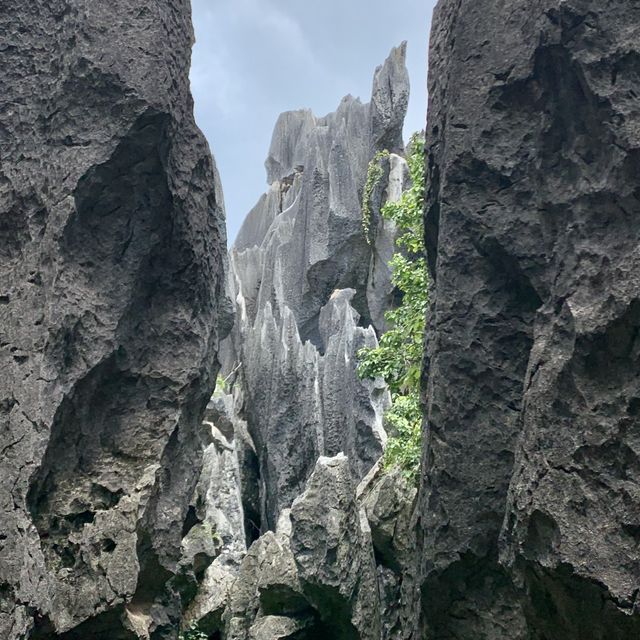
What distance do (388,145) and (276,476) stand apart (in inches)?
495

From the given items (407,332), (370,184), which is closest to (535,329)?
(407,332)

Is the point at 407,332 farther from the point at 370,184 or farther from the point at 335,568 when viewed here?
the point at 370,184

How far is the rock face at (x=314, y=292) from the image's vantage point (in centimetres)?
2130

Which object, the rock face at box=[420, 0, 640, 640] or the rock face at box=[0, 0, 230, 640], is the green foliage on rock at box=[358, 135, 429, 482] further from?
the rock face at box=[420, 0, 640, 640]

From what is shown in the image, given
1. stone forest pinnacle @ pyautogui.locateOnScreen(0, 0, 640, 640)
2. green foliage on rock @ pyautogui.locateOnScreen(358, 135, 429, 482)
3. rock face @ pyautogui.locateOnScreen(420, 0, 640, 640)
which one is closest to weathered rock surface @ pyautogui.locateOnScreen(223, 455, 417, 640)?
green foliage on rock @ pyautogui.locateOnScreen(358, 135, 429, 482)

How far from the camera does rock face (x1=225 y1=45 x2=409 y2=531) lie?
69.9 ft

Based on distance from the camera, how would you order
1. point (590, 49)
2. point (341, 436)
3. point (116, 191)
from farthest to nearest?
point (341, 436)
point (116, 191)
point (590, 49)

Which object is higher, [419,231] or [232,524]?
[419,231]

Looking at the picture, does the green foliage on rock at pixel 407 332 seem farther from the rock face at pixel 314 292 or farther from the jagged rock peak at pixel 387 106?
the jagged rock peak at pixel 387 106

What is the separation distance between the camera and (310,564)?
867cm

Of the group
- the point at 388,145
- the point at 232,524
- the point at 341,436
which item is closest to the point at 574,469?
the point at 232,524

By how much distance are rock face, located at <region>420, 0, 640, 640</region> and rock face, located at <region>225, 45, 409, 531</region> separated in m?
15.2

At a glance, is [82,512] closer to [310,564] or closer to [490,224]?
[490,224]

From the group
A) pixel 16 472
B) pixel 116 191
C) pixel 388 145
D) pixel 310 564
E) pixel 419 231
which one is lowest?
pixel 310 564
